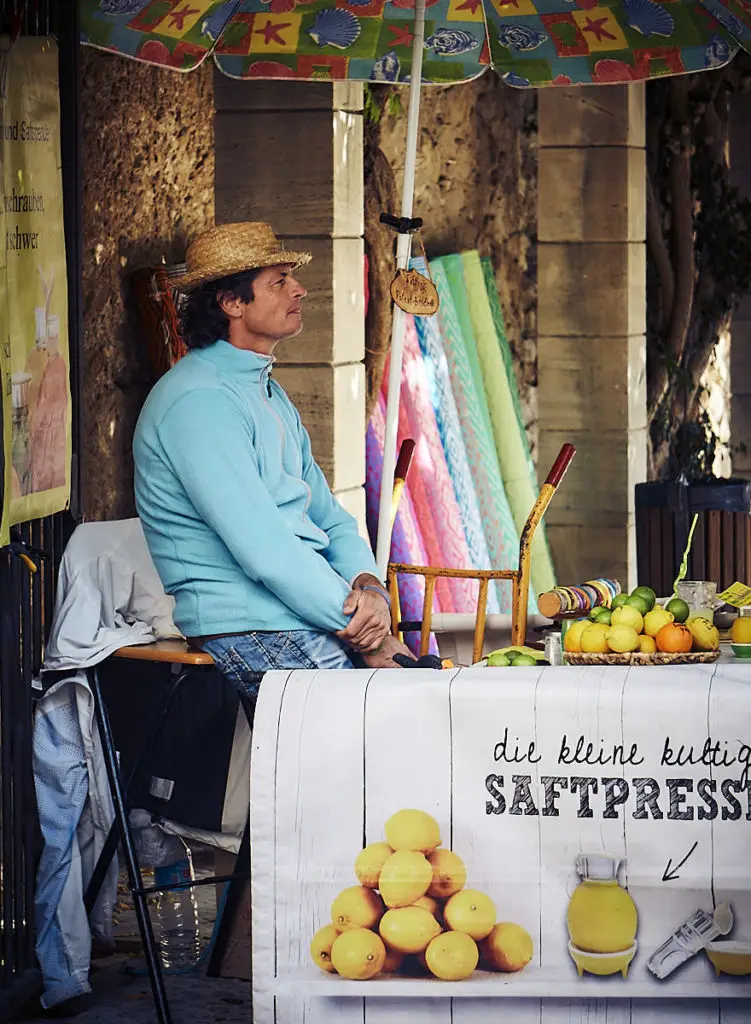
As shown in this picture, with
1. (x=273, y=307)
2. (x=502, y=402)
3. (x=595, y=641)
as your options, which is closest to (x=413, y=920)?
(x=595, y=641)

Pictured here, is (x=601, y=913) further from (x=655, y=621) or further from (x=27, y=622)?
(x=27, y=622)

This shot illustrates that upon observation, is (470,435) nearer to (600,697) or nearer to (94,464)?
(94,464)

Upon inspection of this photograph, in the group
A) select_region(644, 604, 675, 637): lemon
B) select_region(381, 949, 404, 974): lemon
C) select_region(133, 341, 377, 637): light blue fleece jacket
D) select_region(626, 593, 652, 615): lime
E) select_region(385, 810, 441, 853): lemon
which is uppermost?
select_region(133, 341, 377, 637): light blue fleece jacket

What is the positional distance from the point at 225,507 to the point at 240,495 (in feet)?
0.14

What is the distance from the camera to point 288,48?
5.32 m

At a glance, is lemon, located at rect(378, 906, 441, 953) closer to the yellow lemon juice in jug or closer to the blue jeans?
the yellow lemon juice in jug

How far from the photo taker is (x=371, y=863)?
3.50 m

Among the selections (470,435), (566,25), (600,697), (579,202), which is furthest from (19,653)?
(579,202)

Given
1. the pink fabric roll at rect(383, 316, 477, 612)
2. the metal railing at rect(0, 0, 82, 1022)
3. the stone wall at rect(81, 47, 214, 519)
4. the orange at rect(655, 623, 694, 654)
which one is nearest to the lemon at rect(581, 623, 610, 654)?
the orange at rect(655, 623, 694, 654)

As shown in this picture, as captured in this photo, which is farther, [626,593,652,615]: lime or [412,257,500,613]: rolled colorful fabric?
[412,257,500,613]: rolled colorful fabric

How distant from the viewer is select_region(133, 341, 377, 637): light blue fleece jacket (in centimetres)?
414

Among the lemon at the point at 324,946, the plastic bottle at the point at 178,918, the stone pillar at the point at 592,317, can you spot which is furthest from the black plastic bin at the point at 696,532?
the lemon at the point at 324,946

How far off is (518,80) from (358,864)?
2742 mm

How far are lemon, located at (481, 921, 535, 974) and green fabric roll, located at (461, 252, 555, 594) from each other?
4.66m
